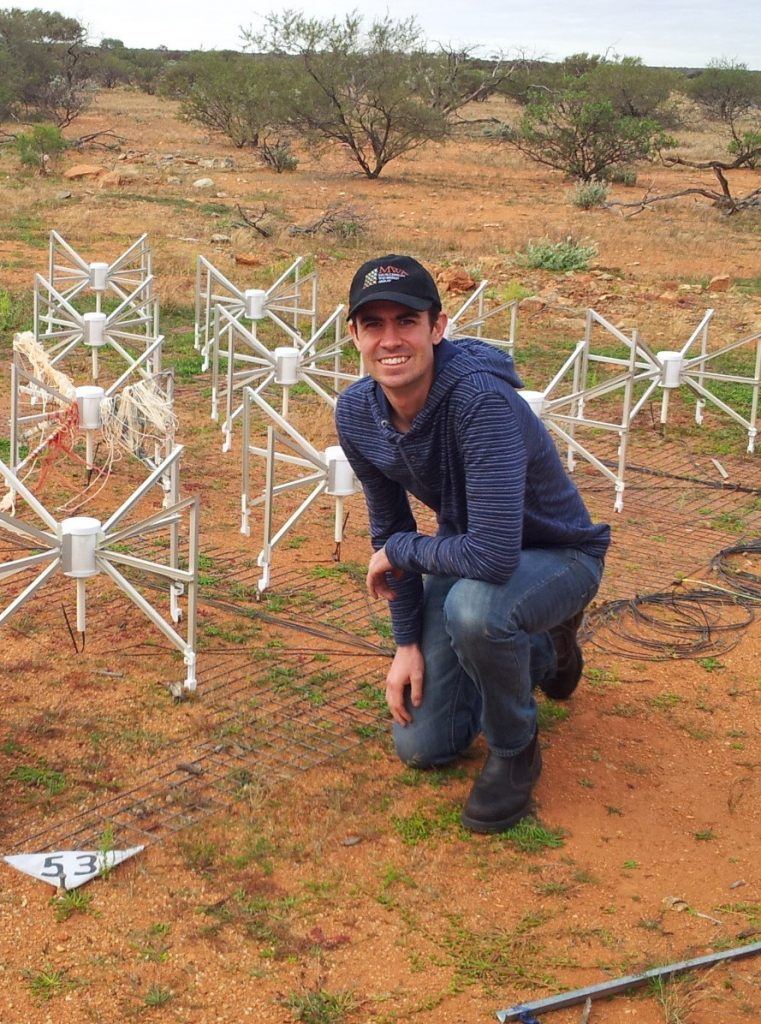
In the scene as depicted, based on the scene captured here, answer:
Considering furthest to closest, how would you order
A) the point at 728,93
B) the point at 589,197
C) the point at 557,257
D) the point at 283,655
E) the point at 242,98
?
the point at 728,93 < the point at 242,98 < the point at 589,197 < the point at 557,257 < the point at 283,655

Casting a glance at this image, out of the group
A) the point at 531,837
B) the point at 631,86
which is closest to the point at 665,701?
the point at 531,837

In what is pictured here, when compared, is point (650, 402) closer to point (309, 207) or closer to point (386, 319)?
point (386, 319)

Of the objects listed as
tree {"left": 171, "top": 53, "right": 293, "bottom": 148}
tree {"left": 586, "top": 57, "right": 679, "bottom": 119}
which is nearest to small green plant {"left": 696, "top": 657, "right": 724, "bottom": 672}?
tree {"left": 171, "top": 53, "right": 293, "bottom": 148}

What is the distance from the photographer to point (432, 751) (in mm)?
3504

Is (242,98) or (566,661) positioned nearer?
(566,661)

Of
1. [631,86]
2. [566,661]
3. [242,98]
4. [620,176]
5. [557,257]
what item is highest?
[631,86]

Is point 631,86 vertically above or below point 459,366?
above

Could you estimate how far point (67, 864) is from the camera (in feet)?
9.79

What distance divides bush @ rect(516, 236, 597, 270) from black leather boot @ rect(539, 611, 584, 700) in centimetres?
912

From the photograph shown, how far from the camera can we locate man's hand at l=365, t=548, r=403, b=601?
330 cm

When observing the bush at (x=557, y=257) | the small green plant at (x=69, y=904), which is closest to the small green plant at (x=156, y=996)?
the small green plant at (x=69, y=904)

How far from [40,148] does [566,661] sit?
676 inches

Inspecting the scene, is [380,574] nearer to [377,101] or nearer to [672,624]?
[672,624]

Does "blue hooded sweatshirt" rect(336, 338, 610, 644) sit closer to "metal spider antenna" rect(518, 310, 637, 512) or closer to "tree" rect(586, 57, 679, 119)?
"metal spider antenna" rect(518, 310, 637, 512)
